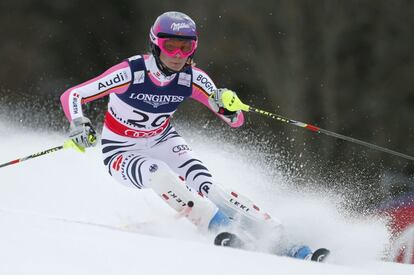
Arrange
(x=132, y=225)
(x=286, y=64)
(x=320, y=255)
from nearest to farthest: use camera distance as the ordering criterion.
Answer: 1. (x=320, y=255)
2. (x=132, y=225)
3. (x=286, y=64)

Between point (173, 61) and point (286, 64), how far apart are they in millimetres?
14668

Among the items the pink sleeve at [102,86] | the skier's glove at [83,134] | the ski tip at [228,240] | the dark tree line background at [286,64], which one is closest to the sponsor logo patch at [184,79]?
the pink sleeve at [102,86]

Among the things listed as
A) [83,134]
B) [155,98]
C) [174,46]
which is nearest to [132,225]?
[155,98]

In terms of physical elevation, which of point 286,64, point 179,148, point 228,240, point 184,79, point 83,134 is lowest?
point 228,240

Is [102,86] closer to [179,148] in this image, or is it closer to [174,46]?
[174,46]

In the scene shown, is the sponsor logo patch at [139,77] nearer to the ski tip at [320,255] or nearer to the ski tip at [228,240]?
the ski tip at [228,240]

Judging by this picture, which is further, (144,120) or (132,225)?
(132,225)

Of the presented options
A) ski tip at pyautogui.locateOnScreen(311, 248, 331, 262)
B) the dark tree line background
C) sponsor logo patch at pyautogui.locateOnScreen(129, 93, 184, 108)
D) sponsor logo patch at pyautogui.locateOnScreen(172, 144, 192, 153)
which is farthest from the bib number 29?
the dark tree line background

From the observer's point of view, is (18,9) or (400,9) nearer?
(400,9)

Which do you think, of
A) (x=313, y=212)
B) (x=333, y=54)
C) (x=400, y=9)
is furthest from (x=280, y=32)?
(x=313, y=212)

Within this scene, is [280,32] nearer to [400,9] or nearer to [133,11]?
[400,9]

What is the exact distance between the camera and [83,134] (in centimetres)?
548

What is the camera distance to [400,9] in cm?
1944

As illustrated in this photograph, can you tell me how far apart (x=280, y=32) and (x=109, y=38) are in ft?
17.4
